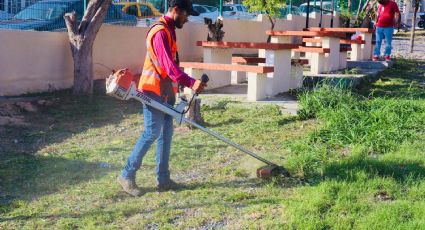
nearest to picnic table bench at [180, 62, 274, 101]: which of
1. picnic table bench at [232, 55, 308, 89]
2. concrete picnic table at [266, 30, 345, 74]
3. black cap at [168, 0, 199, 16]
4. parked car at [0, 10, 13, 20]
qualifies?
picnic table bench at [232, 55, 308, 89]

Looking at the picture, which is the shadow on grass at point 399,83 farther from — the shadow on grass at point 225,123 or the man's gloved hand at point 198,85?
the man's gloved hand at point 198,85

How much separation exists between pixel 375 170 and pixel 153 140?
2.00 m

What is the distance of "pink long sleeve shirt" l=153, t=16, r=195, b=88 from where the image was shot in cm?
469

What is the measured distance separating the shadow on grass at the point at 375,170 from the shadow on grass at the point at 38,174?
206 cm

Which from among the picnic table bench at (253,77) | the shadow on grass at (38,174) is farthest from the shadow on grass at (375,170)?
the picnic table bench at (253,77)

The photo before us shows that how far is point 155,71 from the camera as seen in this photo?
488 cm

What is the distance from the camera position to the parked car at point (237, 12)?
1981 centimetres

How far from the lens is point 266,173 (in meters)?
5.37

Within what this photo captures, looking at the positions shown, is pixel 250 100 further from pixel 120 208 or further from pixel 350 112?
pixel 120 208

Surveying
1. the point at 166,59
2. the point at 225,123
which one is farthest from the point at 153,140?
the point at 225,123

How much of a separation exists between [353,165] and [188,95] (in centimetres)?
442

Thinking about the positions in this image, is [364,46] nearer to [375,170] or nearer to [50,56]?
[50,56]

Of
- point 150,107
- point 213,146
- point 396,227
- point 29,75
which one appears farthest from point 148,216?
point 29,75

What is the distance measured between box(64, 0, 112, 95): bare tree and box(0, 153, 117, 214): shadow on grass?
3399mm
